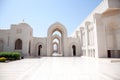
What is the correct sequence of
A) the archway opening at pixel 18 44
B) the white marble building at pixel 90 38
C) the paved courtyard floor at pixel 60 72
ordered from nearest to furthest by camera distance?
the paved courtyard floor at pixel 60 72
the white marble building at pixel 90 38
the archway opening at pixel 18 44

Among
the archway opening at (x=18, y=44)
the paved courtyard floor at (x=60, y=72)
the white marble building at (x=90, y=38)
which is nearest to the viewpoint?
the paved courtyard floor at (x=60, y=72)

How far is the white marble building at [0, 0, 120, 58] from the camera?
1998 cm

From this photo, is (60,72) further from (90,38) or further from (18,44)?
(18,44)

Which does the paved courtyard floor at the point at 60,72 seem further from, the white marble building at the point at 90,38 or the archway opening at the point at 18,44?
the archway opening at the point at 18,44

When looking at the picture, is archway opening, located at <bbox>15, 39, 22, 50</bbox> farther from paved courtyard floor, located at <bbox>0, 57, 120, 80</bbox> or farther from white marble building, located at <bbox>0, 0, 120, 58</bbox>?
paved courtyard floor, located at <bbox>0, 57, 120, 80</bbox>

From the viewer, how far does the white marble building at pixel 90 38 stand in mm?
19984

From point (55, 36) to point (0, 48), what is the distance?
58.0ft

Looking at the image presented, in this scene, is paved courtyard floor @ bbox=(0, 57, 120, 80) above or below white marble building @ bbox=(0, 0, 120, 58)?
below

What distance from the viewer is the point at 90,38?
24422 millimetres

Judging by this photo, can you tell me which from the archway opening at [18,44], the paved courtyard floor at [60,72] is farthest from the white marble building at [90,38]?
the paved courtyard floor at [60,72]

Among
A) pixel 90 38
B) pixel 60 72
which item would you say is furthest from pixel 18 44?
pixel 60 72

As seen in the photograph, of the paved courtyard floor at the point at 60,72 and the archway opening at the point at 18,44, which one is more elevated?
the archway opening at the point at 18,44

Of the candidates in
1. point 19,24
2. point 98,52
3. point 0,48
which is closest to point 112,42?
point 98,52

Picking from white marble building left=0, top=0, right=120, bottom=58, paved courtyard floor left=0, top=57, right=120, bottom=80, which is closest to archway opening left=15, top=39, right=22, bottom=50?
white marble building left=0, top=0, right=120, bottom=58
